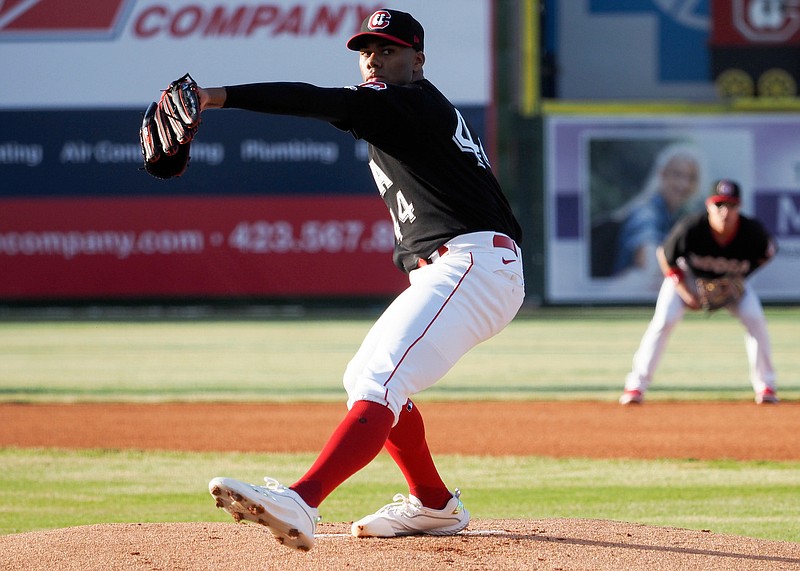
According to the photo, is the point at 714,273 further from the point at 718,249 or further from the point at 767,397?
the point at 767,397

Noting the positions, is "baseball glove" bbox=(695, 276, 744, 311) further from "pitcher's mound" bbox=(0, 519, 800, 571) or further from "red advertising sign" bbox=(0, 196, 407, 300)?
"red advertising sign" bbox=(0, 196, 407, 300)

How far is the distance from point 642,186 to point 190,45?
705 cm

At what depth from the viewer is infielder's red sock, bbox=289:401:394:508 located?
10.3 ft

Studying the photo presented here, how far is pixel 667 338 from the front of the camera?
8.48m

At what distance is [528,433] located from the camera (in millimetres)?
7367

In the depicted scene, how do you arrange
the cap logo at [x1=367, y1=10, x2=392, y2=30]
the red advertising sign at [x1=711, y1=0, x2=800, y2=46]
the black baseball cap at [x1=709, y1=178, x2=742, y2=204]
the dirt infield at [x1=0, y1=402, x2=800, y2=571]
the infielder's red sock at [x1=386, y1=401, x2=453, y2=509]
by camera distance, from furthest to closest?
the red advertising sign at [x1=711, y1=0, x2=800, y2=46], the black baseball cap at [x1=709, y1=178, x2=742, y2=204], the infielder's red sock at [x1=386, y1=401, x2=453, y2=509], the dirt infield at [x1=0, y1=402, x2=800, y2=571], the cap logo at [x1=367, y1=10, x2=392, y2=30]

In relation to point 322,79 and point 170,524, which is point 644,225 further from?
point 170,524

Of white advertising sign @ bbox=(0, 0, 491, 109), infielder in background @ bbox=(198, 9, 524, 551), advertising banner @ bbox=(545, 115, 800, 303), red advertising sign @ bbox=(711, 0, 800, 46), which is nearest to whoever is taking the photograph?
infielder in background @ bbox=(198, 9, 524, 551)

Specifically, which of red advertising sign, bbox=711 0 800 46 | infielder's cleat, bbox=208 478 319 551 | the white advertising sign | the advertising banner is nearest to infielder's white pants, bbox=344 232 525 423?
infielder's cleat, bbox=208 478 319 551

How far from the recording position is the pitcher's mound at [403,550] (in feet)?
11.3

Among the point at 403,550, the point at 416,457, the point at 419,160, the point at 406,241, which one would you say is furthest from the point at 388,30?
the point at 403,550

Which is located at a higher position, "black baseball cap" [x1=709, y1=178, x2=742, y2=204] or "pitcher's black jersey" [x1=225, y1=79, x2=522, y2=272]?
"pitcher's black jersey" [x1=225, y1=79, x2=522, y2=272]

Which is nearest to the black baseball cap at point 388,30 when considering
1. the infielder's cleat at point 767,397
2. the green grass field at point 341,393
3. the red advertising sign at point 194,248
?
the green grass field at point 341,393

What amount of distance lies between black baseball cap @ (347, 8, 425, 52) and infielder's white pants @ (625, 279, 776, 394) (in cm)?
538
